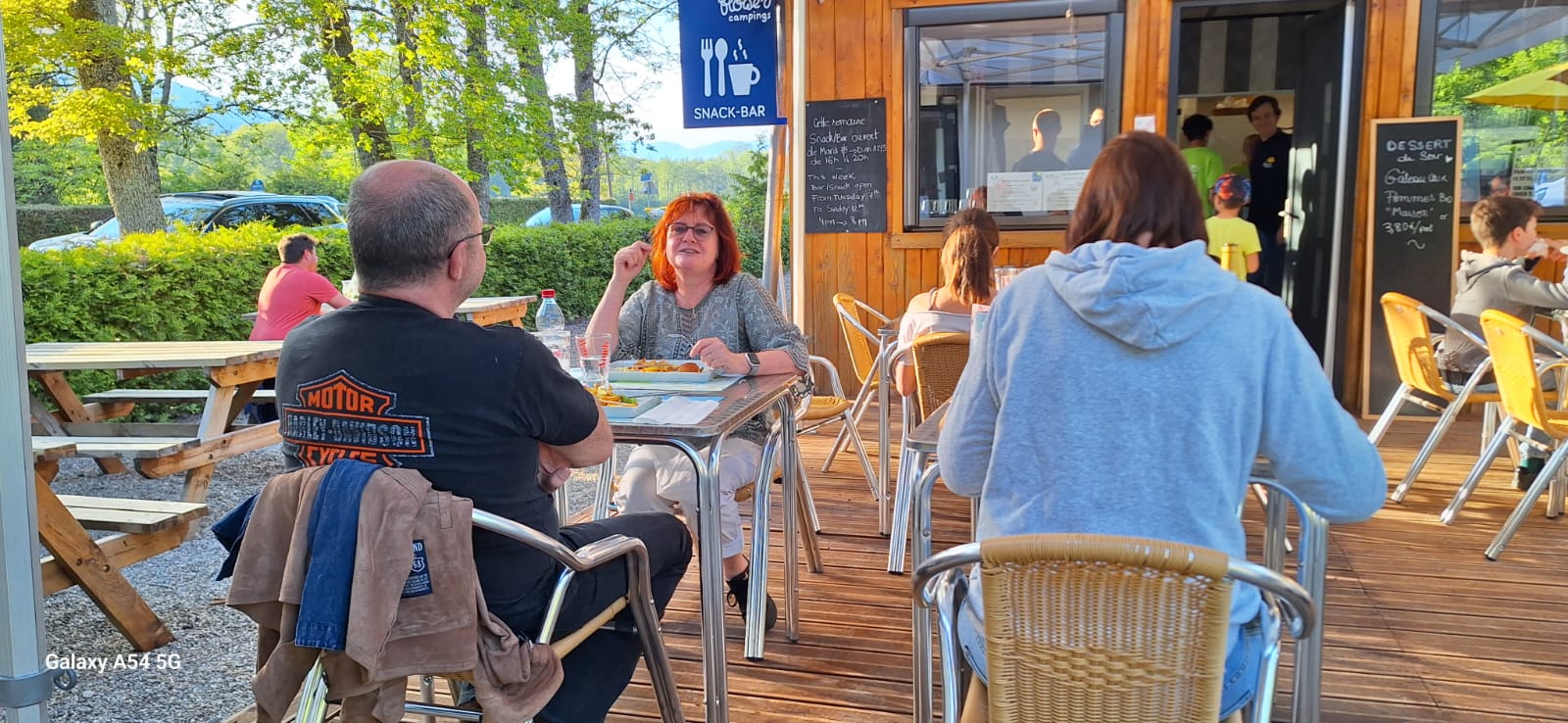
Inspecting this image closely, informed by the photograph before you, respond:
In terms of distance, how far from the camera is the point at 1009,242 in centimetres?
579

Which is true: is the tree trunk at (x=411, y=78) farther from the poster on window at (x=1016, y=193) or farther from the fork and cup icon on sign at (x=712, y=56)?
the fork and cup icon on sign at (x=712, y=56)

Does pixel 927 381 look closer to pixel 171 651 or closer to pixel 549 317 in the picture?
pixel 549 317

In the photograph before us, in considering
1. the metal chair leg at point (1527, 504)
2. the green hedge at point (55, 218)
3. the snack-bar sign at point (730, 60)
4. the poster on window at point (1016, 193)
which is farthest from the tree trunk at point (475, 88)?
the metal chair leg at point (1527, 504)

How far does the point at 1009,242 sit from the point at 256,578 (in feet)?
16.1

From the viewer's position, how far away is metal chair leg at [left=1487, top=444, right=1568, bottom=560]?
124 inches

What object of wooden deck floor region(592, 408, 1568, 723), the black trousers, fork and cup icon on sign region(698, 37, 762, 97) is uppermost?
fork and cup icon on sign region(698, 37, 762, 97)

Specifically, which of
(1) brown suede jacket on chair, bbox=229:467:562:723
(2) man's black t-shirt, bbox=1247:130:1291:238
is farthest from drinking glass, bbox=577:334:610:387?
(2) man's black t-shirt, bbox=1247:130:1291:238

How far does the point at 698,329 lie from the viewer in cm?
300

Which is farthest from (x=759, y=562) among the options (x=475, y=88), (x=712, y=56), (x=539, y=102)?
(x=539, y=102)

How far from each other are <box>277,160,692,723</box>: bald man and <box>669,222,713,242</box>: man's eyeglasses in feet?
4.05

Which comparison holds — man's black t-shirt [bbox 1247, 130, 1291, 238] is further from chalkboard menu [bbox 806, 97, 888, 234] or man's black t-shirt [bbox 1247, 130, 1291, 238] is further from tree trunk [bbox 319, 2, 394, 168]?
tree trunk [bbox 319, 2, 394, 168]

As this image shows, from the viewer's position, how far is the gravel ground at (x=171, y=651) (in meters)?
2.54

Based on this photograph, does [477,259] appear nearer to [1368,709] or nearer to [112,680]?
[112,680]

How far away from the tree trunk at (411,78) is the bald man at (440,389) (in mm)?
10217
